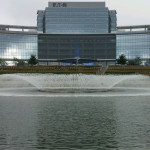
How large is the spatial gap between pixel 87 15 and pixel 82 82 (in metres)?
124

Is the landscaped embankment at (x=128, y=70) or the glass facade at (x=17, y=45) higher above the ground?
the glass facade at (x=17, y=45)

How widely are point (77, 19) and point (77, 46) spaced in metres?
14.4

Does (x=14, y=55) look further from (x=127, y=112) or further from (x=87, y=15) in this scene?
(x=127, y=112)

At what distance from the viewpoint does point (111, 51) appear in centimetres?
17162

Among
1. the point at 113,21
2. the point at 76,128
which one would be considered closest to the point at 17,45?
the point at 113,21

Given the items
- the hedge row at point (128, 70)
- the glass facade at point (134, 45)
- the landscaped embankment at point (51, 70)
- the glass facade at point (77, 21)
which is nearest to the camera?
the hedge row at point (128, 70)

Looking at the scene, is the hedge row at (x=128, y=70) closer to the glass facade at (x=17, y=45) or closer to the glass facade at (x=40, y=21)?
the glass facade at (x=17, y=45)

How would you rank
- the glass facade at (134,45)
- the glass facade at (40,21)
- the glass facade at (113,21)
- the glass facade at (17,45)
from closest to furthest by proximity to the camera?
the glass facade at (134,45), the glass facade at (17,45), the glass facade at (113,21), the glass facade at (40,21)

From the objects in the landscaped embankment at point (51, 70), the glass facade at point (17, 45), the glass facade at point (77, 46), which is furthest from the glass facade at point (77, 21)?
the landscaped embankment at point (51, 70)

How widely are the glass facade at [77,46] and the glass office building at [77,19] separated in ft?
14.3

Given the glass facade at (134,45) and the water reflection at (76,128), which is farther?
the glass facade at (134,45)

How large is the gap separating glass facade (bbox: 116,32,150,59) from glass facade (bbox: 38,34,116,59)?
3.28 m

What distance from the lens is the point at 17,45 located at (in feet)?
564

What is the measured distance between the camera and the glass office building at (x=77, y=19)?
573ft
